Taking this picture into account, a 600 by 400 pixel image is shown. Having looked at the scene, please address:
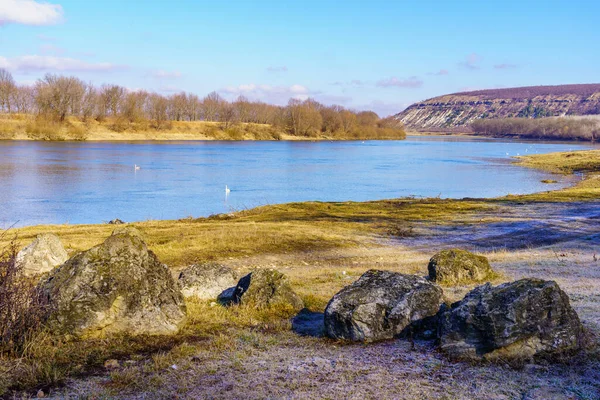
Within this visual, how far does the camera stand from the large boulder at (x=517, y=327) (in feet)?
22.2

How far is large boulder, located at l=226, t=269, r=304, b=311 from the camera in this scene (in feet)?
31.1

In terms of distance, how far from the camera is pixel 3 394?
570cm

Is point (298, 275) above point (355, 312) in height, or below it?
below

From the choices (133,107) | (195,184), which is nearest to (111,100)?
(133,107)

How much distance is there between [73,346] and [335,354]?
329 cm

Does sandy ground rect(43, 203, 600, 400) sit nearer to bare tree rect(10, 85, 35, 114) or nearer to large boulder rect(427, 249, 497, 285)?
large boulder rect(427, 249, 497, 285)

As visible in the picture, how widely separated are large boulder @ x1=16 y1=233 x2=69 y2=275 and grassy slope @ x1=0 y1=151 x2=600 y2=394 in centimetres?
287

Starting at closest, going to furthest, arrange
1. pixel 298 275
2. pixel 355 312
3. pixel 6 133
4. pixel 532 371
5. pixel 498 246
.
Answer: pixel 532 371
pixel 355 312
pixel 298 275
pixel 498 246
pixel 6 133

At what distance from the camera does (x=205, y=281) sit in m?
10.6

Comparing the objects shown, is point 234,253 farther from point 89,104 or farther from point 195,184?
point 89,104

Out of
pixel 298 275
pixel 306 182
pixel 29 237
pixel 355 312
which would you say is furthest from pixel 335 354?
pixel 306 182

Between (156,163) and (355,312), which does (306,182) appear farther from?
(355,312)

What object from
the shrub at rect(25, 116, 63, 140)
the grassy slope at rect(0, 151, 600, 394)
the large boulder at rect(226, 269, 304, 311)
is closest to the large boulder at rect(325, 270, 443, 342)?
the grassy slope at rect(0, 151, 600, 394)

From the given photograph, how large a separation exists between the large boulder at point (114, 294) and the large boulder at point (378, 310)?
2.23 metres
